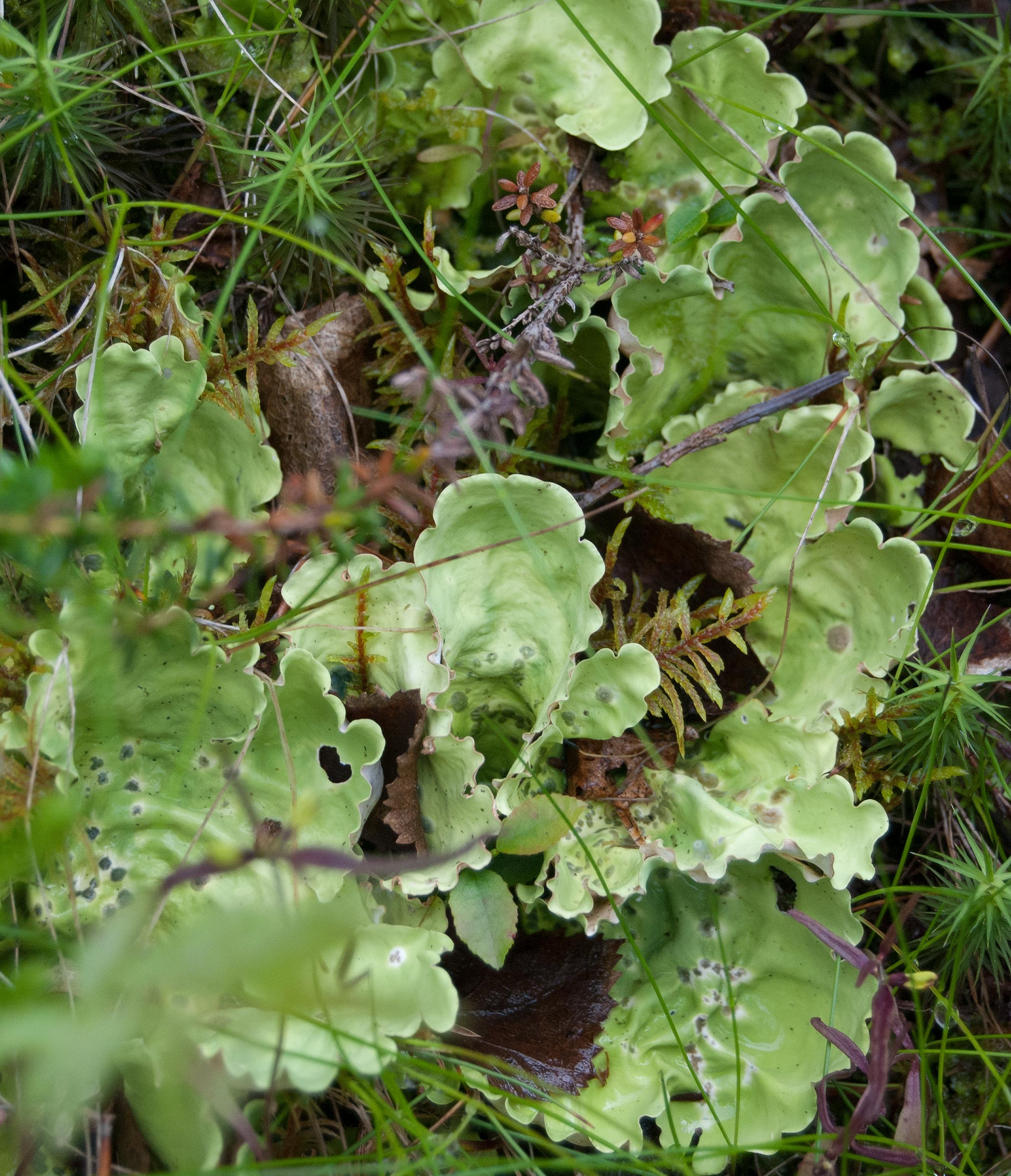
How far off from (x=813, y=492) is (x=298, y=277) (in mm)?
1378

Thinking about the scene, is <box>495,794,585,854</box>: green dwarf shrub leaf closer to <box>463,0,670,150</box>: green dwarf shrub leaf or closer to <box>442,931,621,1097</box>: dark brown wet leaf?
<box>442,931,621,1097</box>: dark brown wet leaf

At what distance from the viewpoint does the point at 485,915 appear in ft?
6.03

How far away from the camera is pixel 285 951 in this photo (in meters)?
0.99

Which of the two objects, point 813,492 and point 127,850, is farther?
point 813,492

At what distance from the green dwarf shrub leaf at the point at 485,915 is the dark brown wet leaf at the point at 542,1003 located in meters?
0.16

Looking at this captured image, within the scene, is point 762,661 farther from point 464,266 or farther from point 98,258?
point 98,258

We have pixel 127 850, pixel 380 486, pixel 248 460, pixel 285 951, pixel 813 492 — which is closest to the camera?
pixel 285 951

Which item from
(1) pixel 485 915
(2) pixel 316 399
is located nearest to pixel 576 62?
(2) pixel 316 399

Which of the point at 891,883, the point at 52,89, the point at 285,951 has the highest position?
the point at 52,89

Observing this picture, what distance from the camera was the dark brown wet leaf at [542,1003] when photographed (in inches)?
74.5

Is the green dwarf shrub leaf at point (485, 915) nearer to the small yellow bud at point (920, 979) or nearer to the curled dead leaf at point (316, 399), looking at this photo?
the small yellow bud at point (920, 979)

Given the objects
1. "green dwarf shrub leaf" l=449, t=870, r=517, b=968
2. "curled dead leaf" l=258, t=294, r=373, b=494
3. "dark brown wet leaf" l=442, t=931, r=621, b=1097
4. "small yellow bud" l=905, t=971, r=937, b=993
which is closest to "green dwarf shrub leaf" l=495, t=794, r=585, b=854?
"green dwarf shrub leaf" l=449, t=870, r=517, b=968

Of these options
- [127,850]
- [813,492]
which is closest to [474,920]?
[127,850]

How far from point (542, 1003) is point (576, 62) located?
7.56 ft
